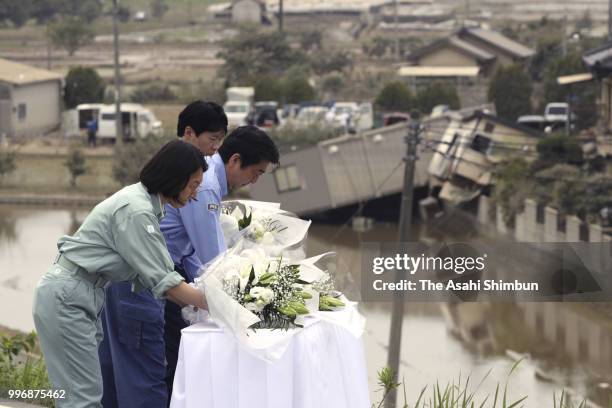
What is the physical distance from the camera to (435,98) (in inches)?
1738

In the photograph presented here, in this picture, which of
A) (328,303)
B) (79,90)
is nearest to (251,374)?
(328,303)

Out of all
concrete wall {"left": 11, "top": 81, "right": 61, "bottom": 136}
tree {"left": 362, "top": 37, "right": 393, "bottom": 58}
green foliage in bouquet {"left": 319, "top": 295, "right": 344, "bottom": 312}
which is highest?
green foliage in bouquet {"left": 319, "top": 295, "right": 344, "bottom": 312}

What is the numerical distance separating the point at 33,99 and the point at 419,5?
59908mm

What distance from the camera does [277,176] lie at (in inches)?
1275

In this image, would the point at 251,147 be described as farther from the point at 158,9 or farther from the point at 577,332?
the point at 158,9

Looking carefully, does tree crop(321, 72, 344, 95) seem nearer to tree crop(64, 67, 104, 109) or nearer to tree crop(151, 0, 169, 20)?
tree crop(64, 67, 104, 109)

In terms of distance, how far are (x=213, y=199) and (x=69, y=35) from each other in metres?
61.0

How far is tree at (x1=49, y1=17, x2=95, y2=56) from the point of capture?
210 ft

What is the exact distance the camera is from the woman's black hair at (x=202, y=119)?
530 centimetres

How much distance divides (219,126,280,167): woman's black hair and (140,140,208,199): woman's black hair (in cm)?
54

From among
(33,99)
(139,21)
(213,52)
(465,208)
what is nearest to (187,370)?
(465,208)

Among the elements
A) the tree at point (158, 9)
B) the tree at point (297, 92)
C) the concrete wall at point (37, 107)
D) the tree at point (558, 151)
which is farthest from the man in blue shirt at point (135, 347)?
the tree at point (158, 9)

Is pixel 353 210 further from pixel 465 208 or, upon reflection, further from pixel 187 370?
pixel 187 370

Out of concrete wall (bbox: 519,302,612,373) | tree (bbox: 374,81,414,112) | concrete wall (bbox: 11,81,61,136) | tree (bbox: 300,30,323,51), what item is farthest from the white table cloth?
tree (bbox: 300,30,323,51)
